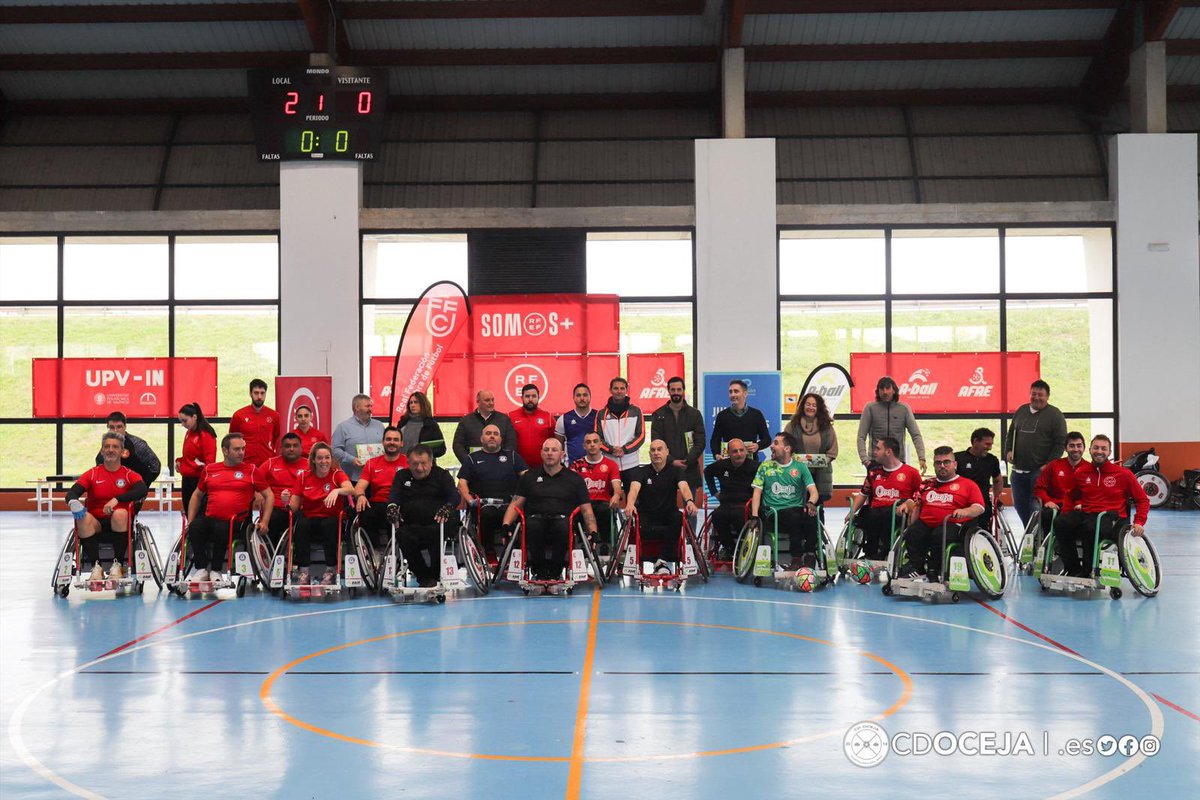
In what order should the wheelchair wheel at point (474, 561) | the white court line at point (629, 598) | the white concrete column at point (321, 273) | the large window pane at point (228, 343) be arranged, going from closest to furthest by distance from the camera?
the white court line at point (629, 598) → the wheelchair wheel at point (474, 561) → the white concrete column at point (321, 273) → the large window pane at point (228, 343)

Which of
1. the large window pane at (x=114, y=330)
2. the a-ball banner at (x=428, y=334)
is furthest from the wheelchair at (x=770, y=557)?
the large window pane at (x=114, y=330)

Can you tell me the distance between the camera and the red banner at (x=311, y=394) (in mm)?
12172

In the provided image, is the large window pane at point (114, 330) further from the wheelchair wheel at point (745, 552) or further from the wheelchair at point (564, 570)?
the wheelchair wheel at point (745, 552)

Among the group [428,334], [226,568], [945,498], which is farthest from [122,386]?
[945,498]

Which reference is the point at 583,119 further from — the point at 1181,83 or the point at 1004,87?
the point at 1181,83

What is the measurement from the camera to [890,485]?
23.3ft

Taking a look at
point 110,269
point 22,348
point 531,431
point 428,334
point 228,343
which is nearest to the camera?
point 531,431

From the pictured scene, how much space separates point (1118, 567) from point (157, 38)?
38.6 ft

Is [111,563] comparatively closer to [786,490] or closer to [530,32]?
[786,490]

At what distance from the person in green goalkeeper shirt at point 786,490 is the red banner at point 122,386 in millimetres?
8317

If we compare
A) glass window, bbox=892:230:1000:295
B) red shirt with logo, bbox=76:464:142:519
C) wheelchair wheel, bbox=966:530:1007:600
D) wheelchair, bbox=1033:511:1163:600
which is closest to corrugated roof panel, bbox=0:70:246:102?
red shirt with logo, bbox=76:464:142:519

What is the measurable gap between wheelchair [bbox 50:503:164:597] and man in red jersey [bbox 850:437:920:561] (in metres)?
4.56

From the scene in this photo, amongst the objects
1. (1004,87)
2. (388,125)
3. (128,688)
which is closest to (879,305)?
(1004,87)

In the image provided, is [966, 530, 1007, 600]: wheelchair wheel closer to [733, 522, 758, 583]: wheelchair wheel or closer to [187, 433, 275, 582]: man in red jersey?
[733, 522, 758, 583]: wheelchair wheel
